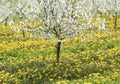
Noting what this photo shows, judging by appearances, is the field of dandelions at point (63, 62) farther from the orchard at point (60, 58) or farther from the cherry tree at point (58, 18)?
the cherry tree at point (58, 18)

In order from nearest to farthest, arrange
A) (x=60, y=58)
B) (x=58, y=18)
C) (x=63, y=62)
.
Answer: (x=58, y=18), (x=63, y=62), (x=60, y=58)

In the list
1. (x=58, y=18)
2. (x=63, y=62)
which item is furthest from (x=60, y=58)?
(x=58, y=18)

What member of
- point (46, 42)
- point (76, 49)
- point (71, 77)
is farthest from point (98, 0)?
point (71, 77)

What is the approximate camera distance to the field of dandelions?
14078 millimetres

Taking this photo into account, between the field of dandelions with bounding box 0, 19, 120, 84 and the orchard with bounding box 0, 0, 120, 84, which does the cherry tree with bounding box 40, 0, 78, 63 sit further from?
the field of dandelions with bounding box 0, 19, 120, 84

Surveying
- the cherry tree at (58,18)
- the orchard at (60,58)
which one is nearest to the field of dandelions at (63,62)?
the orchard at (60,58)

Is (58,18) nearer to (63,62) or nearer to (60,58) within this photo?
(63,62)

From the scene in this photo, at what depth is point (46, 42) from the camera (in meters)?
23.8

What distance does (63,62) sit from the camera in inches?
659

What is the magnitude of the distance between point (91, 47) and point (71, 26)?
574 cm

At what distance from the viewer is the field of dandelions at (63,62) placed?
14.1 meters

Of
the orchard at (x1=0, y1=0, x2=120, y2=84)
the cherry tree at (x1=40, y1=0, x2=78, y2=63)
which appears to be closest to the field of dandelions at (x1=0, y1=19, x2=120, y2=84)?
the orchard at (x1=0, y1=0, x2=120, y2=84)

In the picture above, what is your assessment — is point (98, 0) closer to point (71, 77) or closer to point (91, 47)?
point (91, 47)

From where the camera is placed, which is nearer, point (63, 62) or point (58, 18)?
point (58, 18)
